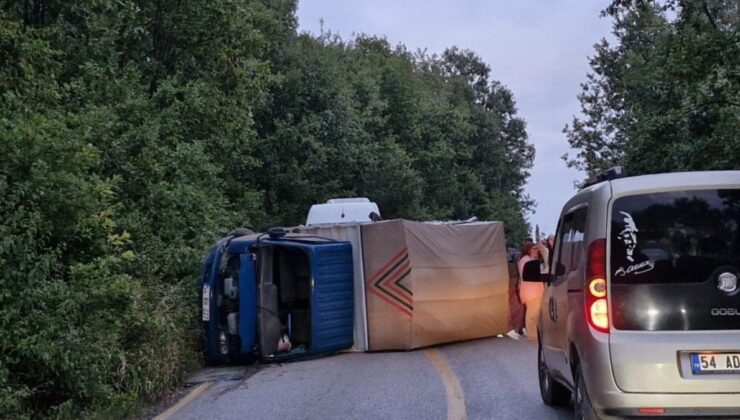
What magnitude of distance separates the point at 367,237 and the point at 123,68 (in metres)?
7.24

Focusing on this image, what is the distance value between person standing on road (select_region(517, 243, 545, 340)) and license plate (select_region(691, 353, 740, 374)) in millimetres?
9910

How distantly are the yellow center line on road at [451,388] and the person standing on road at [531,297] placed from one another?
2.45 m

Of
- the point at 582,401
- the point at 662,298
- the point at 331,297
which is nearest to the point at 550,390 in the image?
the point at 582,401

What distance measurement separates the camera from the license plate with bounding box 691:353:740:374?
575 centimetres

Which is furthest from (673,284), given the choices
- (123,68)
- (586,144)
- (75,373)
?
(586,144)

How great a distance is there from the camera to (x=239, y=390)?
11.1 meters

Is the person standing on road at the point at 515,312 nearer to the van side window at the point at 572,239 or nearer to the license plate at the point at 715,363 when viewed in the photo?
the van side window at the point at 572,239

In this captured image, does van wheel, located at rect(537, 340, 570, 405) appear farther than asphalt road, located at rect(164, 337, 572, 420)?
No

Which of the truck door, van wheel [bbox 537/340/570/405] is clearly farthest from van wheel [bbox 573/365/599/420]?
the truck door

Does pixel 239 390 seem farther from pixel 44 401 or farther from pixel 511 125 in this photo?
pixel 511 125

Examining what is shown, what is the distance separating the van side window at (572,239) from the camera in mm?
6668

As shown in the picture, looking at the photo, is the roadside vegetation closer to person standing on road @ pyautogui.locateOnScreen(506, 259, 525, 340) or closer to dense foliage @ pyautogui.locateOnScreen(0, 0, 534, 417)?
dense foliage @ pyautogui.locateOnScreen(0, 0, 534, 417)

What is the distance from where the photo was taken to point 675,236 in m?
5.97
